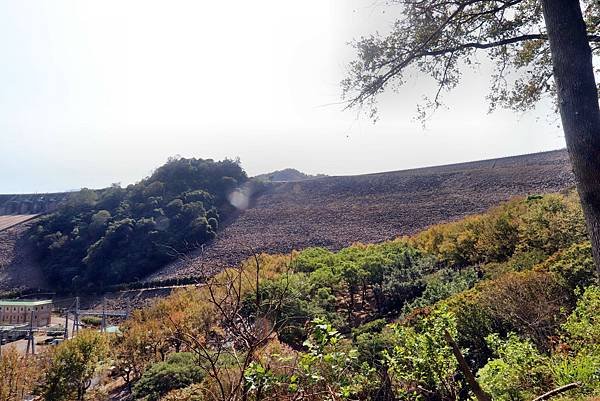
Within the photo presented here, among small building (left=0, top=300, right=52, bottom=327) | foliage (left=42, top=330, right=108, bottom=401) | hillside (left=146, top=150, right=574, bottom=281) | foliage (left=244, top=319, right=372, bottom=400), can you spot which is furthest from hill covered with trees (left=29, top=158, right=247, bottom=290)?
foliage (left=244, top=319, right=372, bottom=400)

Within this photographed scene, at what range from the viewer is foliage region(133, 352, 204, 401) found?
317 inches

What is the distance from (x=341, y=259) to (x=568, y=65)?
14995 mm

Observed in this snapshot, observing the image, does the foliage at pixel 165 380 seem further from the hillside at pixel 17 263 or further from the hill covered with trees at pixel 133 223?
the hillside at pixel 17 263

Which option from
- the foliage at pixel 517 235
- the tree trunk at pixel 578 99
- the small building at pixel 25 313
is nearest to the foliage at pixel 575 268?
the foliage at pixel 517 235

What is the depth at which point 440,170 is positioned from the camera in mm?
29422

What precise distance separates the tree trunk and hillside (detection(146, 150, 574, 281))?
19523 millimetres

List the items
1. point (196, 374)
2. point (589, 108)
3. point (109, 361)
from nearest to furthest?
1. point (589, 108)
2. point (196, 374)
3. point (109, 361)

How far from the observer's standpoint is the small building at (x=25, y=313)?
21641 mm

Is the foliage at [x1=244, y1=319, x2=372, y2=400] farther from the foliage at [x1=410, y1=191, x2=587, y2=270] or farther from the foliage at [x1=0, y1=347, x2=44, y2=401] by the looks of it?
the foliage at [x1=0, y1=347, x2=44, y2=401]

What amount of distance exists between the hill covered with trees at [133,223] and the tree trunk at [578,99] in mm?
26005

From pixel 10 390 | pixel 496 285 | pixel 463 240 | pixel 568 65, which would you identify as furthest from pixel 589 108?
pixel 463 240

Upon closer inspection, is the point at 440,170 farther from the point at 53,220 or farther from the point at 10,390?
the point at 53,220

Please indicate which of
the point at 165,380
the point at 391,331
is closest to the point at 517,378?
the point at 391,331

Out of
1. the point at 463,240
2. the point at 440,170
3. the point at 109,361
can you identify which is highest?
the point at 440,170
